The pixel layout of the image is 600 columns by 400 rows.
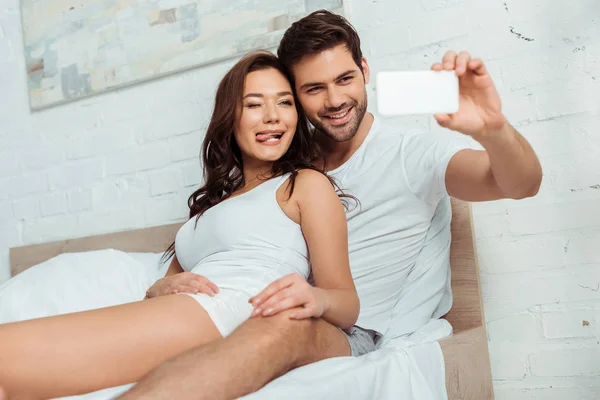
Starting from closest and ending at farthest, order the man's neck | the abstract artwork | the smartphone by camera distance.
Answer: the smartphone < the man's neck < the abstract artwork

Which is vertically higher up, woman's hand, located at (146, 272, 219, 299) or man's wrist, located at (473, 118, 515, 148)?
man's wrist, located at (473, 118, 515, 148)

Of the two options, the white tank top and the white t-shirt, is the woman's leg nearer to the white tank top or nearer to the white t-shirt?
the white tank top

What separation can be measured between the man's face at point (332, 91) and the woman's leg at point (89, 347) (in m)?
0.63

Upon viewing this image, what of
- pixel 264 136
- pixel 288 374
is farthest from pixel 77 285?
pixel 288 374

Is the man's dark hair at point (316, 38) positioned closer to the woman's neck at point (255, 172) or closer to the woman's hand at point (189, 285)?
the woman's neck at point (255, 172)

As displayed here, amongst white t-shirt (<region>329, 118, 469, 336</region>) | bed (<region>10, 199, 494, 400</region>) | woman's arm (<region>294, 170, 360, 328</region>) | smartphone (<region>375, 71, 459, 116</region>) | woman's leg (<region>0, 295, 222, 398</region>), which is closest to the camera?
smartphone (<region>375, 71, 459, 116</region>)

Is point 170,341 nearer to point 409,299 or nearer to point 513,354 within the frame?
point 409,299

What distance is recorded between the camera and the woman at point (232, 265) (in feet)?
3.21

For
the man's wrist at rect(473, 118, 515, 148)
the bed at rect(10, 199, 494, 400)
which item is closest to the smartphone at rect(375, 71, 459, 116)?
the man's wrist at rect(473, 118, 515, 148)

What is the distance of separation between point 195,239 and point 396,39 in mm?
790

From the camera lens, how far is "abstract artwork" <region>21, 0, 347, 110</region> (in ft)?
6.35

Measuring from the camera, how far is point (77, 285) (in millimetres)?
1717

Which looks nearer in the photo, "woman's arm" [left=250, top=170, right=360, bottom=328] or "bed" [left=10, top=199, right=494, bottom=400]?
"woman's arm" [left=250, top=170, right=360, bottom=328]

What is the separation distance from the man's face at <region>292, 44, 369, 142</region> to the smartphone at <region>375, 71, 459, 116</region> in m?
0.62
